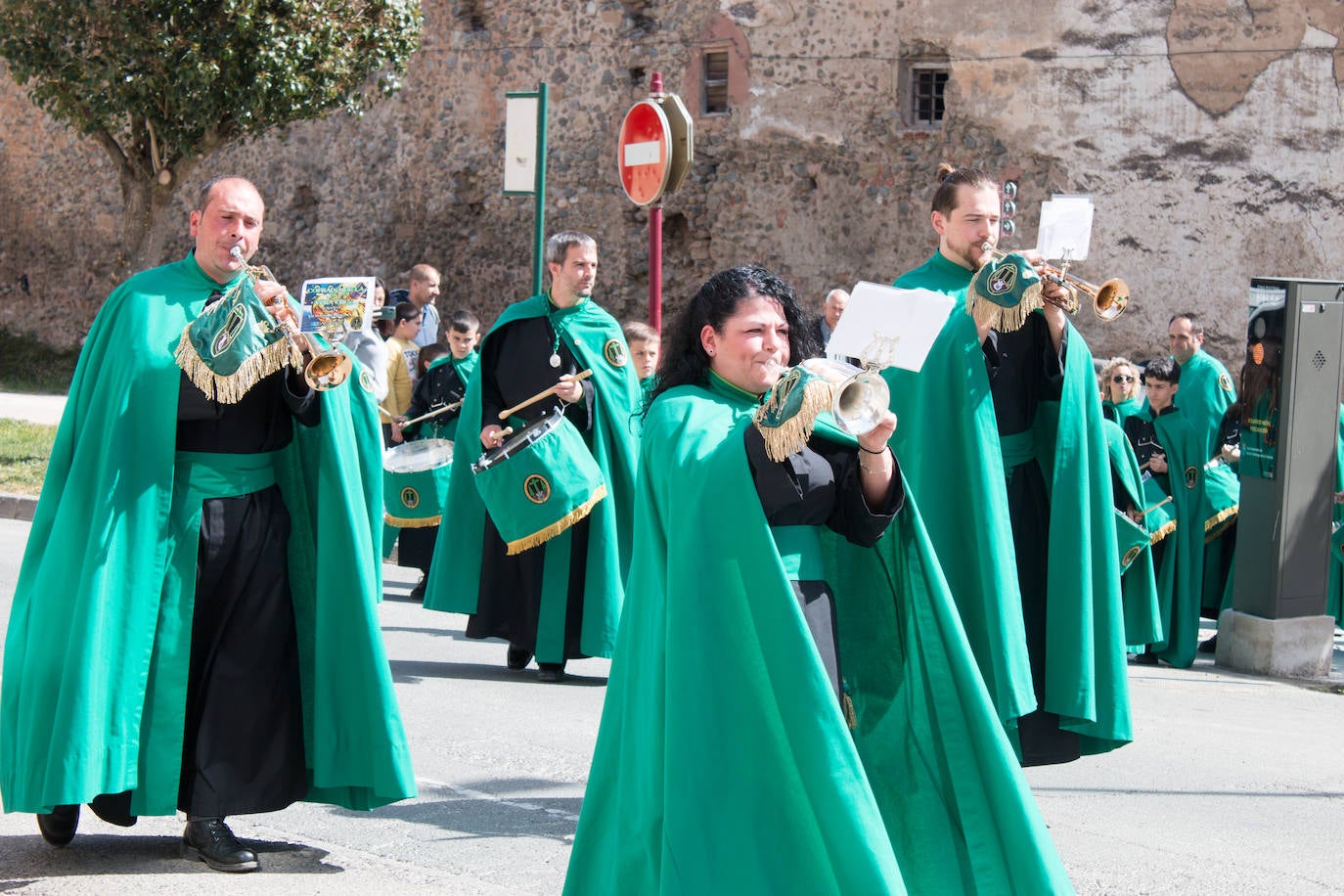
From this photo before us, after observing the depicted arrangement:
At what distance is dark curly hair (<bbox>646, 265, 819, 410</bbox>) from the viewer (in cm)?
377

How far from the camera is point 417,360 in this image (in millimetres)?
11695

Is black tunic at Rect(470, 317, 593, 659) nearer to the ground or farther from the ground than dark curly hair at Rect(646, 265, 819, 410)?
nearer to the ground

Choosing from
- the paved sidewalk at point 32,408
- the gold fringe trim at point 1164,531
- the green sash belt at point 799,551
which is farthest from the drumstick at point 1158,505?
the paved sidewalk at point 32,408

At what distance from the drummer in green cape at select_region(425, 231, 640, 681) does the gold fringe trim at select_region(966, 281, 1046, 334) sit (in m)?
2.91

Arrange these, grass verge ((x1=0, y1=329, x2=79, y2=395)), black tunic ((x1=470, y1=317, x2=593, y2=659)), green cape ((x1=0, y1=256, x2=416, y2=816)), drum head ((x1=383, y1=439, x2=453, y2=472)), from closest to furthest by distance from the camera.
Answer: green cape ((x1=0, y1=256, x2=416, y2=816)) → black tunic ((x1=470, y1=317, x2=593, y2=659)) → drum head ((x1=383, y1=439, x2=453, y2=472)) → grass verge ((x1=0, y1=329, x2=79, y2=395))

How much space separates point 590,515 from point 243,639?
10.6ft

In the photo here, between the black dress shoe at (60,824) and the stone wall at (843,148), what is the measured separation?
14436mm

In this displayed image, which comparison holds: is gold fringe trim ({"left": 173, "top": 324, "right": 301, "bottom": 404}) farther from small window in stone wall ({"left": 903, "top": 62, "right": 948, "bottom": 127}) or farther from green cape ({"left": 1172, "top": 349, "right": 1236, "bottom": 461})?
small window in stone wall ({"left": 903, "top": 62, "right": 948, "bottom": 127})

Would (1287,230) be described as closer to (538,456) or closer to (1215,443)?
(1215,443)

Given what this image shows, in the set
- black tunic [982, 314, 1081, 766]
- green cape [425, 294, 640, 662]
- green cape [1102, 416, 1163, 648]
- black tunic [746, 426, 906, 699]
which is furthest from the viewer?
green cape [1102, 416, 1163, 648]

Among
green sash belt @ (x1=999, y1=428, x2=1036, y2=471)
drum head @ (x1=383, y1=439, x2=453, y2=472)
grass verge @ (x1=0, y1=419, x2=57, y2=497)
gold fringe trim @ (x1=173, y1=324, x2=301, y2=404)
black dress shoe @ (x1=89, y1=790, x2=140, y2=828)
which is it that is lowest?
black dress shoe @ (x1=89, y1=790, x2=140, y2=828)

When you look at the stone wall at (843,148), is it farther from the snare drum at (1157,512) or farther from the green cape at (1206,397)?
the snare drum at (1157,512)

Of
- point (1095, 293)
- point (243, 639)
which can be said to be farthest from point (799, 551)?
point (243, 639)

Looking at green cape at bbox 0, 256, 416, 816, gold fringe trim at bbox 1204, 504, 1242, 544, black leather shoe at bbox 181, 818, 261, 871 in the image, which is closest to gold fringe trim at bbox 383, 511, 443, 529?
gold fringe trim at bbox 1204, 504, 1242, 544
